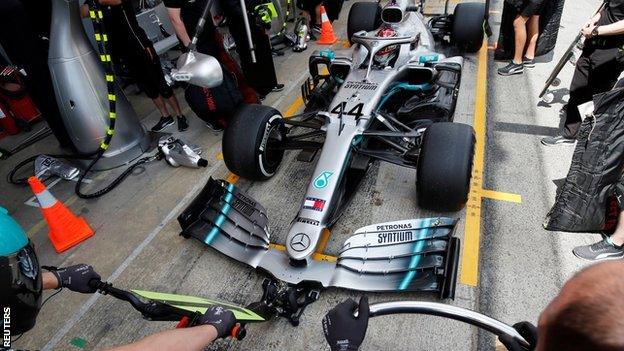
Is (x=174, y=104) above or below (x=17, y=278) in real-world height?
below

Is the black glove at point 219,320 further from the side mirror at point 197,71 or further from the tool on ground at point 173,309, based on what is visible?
the side mirror at point 197,71

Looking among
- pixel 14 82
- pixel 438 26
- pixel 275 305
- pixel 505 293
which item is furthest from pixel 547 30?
pixel 14 82

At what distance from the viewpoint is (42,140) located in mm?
5449

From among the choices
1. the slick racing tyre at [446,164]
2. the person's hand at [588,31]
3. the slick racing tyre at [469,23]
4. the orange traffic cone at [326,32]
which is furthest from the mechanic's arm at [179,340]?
the orange traffic cone at [326,32]

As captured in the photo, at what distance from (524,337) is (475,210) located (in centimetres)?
190

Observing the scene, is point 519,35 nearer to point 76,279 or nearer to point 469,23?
point 469,23

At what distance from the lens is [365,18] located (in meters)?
6.17

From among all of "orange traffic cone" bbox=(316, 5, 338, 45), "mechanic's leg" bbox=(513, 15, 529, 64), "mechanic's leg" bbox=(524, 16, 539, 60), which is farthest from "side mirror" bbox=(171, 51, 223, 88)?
"mechanic's leg" bbox=(524, 16, 539, 60)

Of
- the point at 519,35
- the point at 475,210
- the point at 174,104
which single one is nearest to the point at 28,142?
the point at 174,104

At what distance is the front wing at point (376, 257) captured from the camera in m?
2.63

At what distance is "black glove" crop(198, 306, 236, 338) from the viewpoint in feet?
6.33

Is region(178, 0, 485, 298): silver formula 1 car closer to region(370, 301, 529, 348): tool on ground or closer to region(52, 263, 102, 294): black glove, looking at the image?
region(370, 301, 529, 348): tool on ground

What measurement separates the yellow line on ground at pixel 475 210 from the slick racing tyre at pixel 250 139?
1.94 m

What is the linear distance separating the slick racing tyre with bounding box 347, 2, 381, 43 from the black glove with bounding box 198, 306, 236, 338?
5.20 meters
